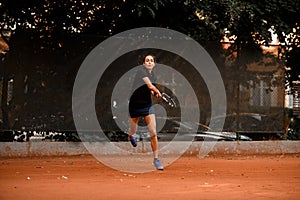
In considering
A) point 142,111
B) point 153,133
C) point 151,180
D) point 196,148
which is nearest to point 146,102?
point 142,111

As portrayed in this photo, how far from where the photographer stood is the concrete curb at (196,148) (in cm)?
1449

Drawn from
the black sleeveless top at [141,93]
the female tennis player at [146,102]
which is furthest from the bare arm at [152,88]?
the black sleeveless top at [141,93]

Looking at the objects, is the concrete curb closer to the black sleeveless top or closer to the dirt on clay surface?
the dirt on clay surface

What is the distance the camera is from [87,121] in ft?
49.5

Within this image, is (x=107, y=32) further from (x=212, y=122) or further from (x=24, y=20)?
(x=212, y=122)

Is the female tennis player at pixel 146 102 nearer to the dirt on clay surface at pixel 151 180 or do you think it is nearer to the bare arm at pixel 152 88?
the bare arm at pixel 152 88

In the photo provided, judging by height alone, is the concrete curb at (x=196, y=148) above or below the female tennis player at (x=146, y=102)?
below

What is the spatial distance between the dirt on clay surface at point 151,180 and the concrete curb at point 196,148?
28 centimetres

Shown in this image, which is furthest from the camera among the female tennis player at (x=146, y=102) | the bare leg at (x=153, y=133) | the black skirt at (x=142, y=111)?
the black skirt at (x=142, y=111)

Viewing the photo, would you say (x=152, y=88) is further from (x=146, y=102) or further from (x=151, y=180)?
(x=151, y=180)

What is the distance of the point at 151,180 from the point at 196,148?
550cm

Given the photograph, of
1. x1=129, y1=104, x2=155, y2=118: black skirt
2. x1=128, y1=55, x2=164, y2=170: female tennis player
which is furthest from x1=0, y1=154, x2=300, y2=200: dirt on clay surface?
x1=129, y1=104, x2=155, y2=118: black skirt

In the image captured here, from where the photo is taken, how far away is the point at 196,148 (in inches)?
618

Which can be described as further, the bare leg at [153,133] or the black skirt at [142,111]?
the black skirt at [142,111]
